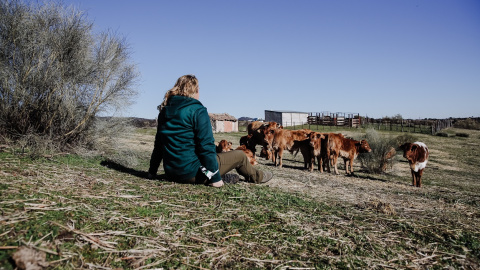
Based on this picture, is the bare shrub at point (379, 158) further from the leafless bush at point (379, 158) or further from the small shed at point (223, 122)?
the small shed at point (223, 122)

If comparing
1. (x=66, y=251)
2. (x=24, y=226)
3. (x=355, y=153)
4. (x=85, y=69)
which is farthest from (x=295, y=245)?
(x=355, y=153)

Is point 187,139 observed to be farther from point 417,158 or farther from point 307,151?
point 417,158

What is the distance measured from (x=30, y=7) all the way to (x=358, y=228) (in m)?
10.5

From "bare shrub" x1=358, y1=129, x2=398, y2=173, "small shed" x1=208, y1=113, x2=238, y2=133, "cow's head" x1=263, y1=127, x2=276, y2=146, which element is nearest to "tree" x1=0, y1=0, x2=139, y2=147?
"cow's head" x1=263, y1=127, x2=276, y2=146

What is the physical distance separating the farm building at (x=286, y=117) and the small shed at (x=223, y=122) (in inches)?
514

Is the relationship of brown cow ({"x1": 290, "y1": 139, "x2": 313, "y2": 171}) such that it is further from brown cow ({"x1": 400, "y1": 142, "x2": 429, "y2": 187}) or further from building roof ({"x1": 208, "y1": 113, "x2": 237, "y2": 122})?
building roof ({"x1": 208, "y1": 113, "x2": 237, "y2": 122})

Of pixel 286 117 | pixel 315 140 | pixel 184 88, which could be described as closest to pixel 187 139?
pixel 184 88

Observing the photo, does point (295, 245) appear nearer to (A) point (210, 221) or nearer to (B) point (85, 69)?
(A) point (210, 221)

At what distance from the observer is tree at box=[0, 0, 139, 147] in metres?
8.27

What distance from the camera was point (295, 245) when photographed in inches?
113

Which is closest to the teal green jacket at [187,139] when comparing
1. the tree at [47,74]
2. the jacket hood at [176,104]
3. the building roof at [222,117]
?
the jacket hood at [176,104]

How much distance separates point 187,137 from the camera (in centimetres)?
461

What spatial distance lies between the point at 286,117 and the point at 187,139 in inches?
2467

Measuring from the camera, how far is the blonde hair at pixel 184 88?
4781 millimetres
